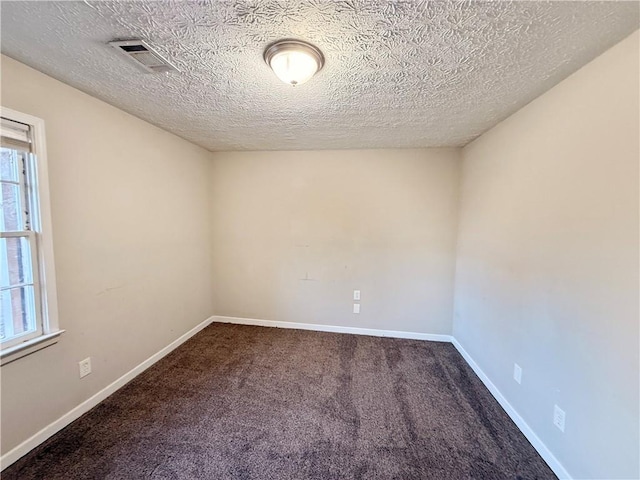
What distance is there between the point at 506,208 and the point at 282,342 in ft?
8.55

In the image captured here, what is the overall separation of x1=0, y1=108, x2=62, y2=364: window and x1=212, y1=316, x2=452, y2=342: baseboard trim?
2.10 m

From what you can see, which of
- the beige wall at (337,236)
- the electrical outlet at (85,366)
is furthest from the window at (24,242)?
the beige wall at (337,236)

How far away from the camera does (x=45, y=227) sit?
1725 millimetres

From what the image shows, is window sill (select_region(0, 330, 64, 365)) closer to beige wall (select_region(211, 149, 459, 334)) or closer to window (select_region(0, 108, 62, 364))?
window (select_region(0, 108, 62, 364))

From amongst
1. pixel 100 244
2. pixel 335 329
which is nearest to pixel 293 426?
pixel 335 329

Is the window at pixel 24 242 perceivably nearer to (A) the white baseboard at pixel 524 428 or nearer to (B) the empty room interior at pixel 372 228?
(B) the empty room interior at pixel 372 228

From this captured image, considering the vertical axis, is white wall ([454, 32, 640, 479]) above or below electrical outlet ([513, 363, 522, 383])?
above

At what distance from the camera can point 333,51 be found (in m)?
1.38

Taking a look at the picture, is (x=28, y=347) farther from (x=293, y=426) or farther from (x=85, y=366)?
(x=293, y=426)

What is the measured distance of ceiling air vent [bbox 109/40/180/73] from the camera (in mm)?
1358

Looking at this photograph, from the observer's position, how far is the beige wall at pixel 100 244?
1.68m

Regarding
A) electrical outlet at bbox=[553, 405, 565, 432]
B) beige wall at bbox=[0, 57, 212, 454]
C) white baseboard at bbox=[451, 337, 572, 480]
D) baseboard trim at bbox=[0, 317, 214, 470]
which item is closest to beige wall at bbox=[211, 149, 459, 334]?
beige wall at bbox=[0, 57, 212, 454]

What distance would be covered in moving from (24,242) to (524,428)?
3.44m

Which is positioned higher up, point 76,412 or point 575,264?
point 575,264
